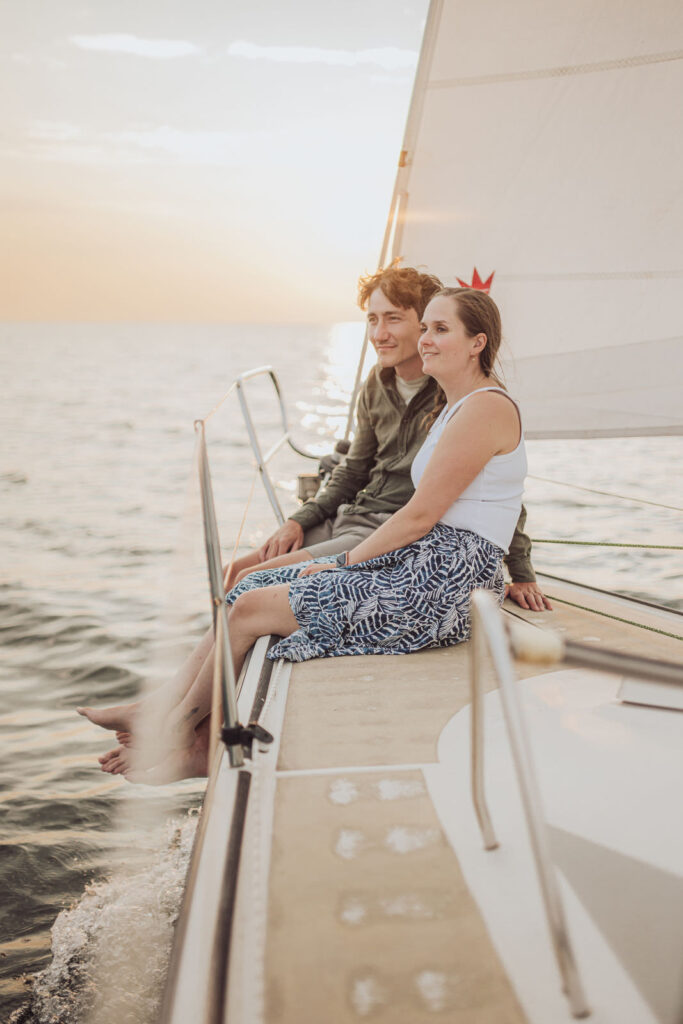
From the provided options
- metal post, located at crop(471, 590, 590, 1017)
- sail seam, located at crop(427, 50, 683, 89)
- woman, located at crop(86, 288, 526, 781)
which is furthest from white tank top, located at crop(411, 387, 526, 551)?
sail seam, located at crop(427, 50, 683, 89)

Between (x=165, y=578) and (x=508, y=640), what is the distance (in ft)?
18.0

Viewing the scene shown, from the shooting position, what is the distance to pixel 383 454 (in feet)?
9.52

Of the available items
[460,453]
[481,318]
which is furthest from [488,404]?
[481,318]

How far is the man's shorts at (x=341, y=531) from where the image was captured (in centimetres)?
271

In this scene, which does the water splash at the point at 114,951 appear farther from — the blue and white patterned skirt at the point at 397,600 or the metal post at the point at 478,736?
the metal post at the point at 478,736

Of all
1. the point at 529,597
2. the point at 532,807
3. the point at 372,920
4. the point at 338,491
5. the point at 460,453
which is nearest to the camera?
the point at 532,807

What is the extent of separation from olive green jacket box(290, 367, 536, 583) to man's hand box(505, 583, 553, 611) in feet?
0.07

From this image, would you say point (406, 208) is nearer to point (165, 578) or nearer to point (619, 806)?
point (619, 806)

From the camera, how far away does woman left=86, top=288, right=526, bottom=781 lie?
2070 millimetres

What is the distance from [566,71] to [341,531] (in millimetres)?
1890

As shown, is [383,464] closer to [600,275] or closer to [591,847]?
[600,275]

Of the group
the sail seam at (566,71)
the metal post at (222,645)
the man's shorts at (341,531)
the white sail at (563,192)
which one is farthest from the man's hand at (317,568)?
the sail seam at (566,71)

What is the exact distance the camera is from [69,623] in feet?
16.4

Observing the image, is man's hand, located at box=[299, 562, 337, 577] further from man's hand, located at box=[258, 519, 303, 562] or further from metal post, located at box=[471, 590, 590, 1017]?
metal post, located at box=[471, 590, 590, 1017]
